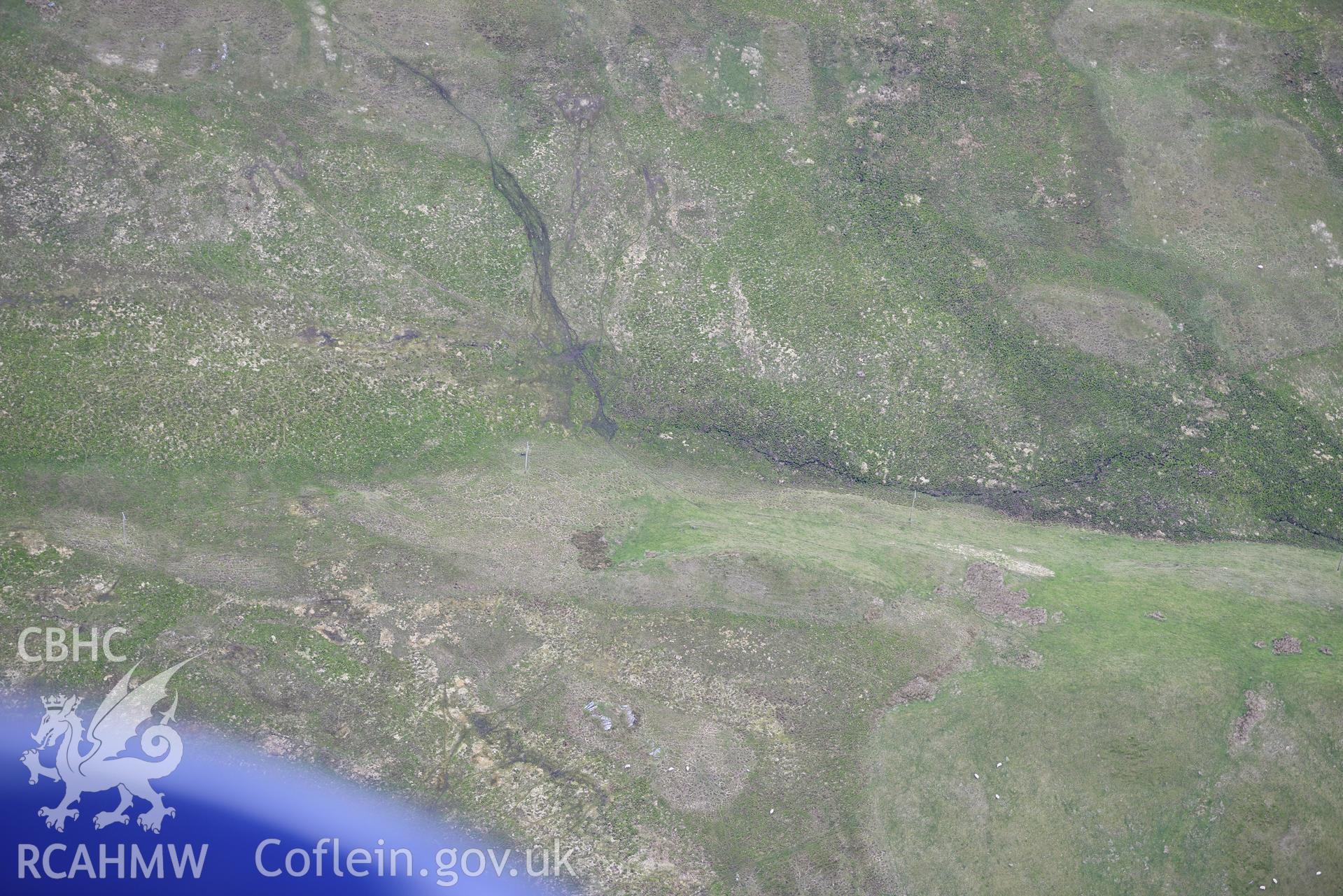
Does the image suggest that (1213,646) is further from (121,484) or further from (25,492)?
(25,492)

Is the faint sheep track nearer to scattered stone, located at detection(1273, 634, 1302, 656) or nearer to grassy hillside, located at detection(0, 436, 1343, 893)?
grassy hillside, located at detection(0, 436, 1343, 893)

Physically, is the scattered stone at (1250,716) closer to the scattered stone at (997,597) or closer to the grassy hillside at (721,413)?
the grassy hillside at (721,413)

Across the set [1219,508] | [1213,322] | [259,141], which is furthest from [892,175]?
[259,141]

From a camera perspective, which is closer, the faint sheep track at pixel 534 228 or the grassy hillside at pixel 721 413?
the grassy hillside at pixel 721 413

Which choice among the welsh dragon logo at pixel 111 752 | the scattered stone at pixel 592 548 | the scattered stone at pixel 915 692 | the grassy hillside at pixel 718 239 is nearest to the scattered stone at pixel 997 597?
the scattered stone at pixel 915 692

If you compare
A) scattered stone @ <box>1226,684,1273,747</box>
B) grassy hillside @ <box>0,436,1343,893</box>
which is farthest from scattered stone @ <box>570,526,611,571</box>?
scattered stone @ <box>1226,684,1273,747</box>

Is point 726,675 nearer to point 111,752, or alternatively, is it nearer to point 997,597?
point 997,597

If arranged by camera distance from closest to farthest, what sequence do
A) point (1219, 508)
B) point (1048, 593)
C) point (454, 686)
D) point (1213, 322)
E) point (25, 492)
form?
point (454, 686)
point (25, 492)
point (1048, 593)
point (1219, 508)
point (1213, 322)
